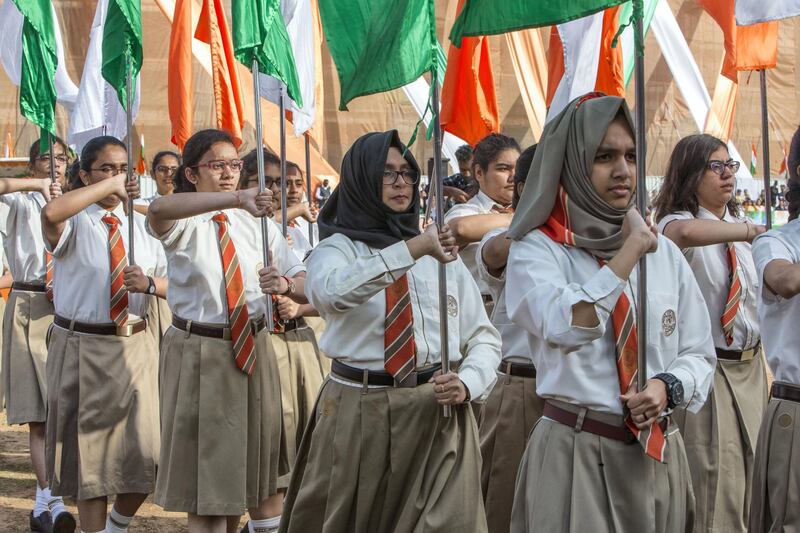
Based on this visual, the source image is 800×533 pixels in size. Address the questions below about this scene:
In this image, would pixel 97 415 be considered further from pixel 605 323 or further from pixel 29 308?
pixel 605 323

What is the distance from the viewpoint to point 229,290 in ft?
19.3

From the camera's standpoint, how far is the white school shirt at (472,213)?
6250 millimetres

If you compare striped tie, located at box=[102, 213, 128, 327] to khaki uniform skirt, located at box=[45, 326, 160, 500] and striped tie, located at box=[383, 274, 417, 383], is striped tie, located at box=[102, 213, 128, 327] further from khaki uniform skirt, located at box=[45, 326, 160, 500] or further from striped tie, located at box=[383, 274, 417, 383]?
striped tie, located at box=[383, 274, 417, 383]

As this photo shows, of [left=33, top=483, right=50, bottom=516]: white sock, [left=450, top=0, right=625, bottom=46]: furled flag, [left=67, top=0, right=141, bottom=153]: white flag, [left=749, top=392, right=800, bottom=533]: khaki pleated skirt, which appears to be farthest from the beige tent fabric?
[left=450, top=0, right=625, bottom=46]: furled flag

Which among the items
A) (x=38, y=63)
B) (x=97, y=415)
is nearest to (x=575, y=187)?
(x=97, y=415)

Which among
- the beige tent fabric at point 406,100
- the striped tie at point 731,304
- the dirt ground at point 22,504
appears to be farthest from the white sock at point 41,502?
the beige tent fabric at point 406,100

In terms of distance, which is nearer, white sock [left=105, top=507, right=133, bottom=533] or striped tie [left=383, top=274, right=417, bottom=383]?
striped tie [left=383, top=274, right=417, bottom=383]

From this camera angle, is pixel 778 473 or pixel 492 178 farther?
pixel 492 178

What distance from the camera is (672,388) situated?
3.41m

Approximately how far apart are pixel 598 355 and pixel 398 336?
3.28 feet

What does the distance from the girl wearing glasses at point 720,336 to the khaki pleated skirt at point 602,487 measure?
6.02 ft

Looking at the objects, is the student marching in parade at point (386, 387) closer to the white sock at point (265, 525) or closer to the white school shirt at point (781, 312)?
the white school shirt at point (781, 312)

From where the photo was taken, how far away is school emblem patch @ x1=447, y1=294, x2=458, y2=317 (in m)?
4.45

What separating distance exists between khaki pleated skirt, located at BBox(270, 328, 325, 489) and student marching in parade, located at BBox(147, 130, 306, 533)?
0.68 meters
